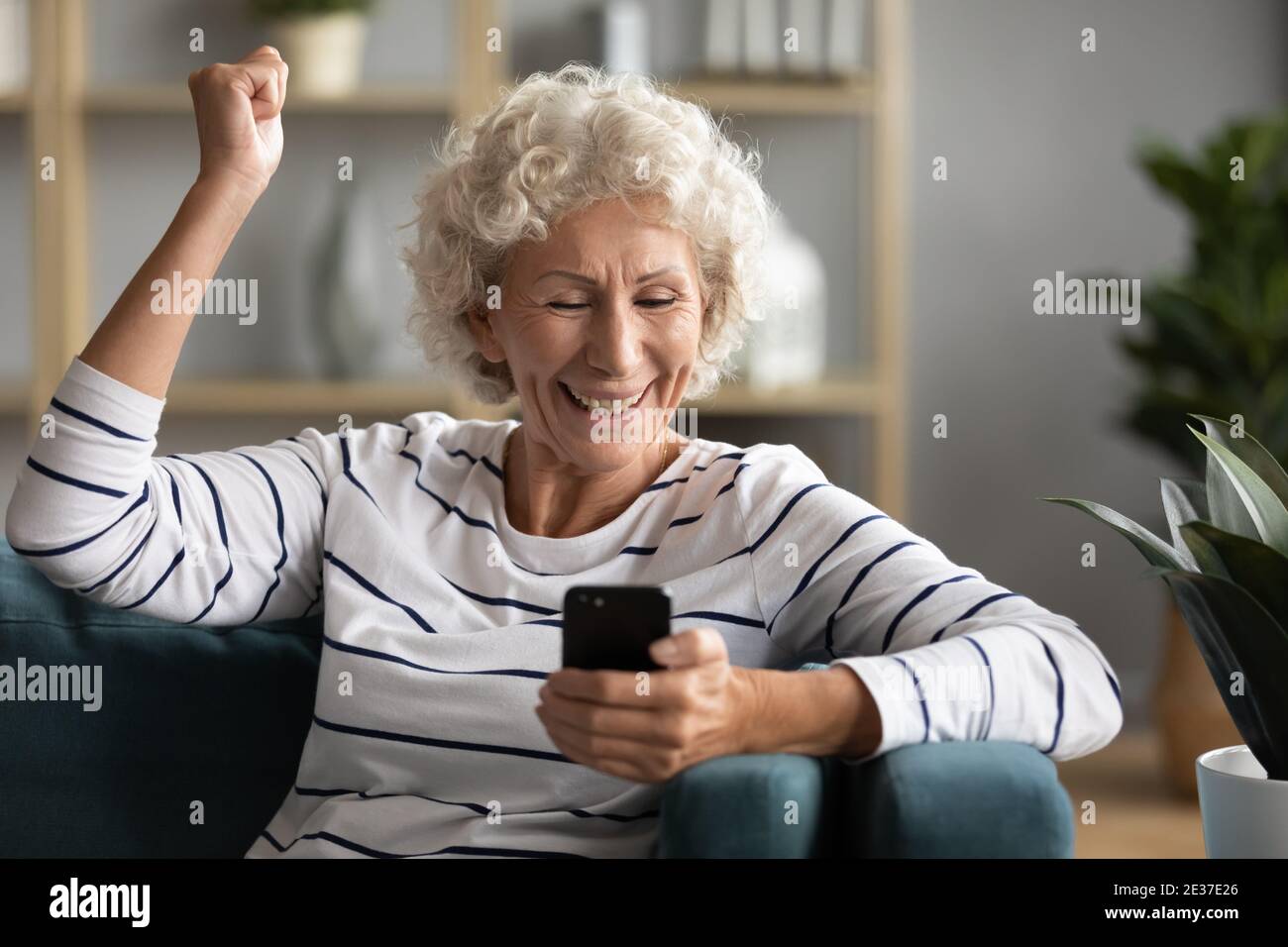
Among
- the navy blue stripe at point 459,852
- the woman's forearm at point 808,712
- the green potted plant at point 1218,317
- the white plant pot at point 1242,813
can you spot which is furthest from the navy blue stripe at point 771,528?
the green potted plant at point 1218,317

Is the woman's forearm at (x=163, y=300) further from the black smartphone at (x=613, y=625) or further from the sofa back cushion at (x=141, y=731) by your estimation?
the black smartphone at (x=613, y=625)

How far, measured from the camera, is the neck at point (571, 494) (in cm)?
143

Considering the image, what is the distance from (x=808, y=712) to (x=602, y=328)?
0.47m

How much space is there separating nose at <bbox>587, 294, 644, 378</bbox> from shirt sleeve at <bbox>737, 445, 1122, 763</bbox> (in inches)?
6.5

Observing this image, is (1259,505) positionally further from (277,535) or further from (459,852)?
(277,535)

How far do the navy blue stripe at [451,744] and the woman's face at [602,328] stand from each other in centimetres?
31

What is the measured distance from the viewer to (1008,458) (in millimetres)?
3346

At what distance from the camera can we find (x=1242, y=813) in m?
1.19

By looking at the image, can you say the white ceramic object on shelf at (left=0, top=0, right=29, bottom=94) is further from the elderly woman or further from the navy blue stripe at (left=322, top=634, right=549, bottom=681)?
the navy blue stripe at (left=322, top=634, right=549, bottom=681)

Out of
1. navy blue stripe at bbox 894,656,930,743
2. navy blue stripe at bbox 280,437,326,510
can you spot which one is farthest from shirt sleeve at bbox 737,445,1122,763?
navy blue stripe at bbox 280,437,326,510

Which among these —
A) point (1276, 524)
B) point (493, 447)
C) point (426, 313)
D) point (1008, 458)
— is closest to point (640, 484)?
point (493, 447)

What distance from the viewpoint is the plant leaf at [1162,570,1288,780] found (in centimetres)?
116
